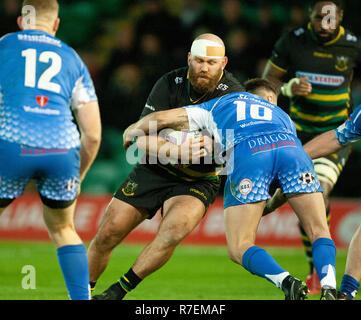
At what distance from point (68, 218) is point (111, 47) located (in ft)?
34.5

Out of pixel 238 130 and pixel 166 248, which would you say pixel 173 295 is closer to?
pixel 166 248

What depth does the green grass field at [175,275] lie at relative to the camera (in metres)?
6.56

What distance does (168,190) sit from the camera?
5.97 meters

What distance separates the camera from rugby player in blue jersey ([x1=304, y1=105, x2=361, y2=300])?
5281mm

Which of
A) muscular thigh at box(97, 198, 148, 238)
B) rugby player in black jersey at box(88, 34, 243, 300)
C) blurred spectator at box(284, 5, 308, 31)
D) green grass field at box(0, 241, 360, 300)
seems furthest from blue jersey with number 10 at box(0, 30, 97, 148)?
blurred spectator at box(284, 5, 308, 31)

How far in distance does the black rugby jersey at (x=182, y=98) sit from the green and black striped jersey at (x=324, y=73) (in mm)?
1872

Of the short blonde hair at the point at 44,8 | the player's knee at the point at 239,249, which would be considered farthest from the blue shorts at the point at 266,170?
the short blonde hair at the point at 44,8

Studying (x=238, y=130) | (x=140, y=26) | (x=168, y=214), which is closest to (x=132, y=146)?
(x=168, y=214)

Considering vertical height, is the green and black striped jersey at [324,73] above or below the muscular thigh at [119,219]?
above

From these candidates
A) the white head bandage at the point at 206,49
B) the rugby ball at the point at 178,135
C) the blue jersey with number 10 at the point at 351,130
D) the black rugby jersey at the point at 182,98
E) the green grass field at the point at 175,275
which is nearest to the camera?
the blue jersey with number 10 at the point at 351,130

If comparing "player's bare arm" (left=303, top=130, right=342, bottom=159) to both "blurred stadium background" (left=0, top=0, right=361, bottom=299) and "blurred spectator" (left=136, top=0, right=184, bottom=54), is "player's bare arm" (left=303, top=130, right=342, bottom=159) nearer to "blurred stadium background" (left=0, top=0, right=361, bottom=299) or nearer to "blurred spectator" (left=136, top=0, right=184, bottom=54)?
"blurred stadium background" (left=0, top=0, right=361, bottom=299)

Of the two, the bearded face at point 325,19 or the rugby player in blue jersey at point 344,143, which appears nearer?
the rugby player in blue jersey at point 344,143

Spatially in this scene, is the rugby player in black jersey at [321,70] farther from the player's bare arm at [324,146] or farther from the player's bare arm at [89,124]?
the player's bare arm at [89,124]

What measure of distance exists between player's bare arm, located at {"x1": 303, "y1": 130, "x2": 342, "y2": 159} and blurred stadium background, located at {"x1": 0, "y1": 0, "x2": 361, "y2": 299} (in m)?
4.41
